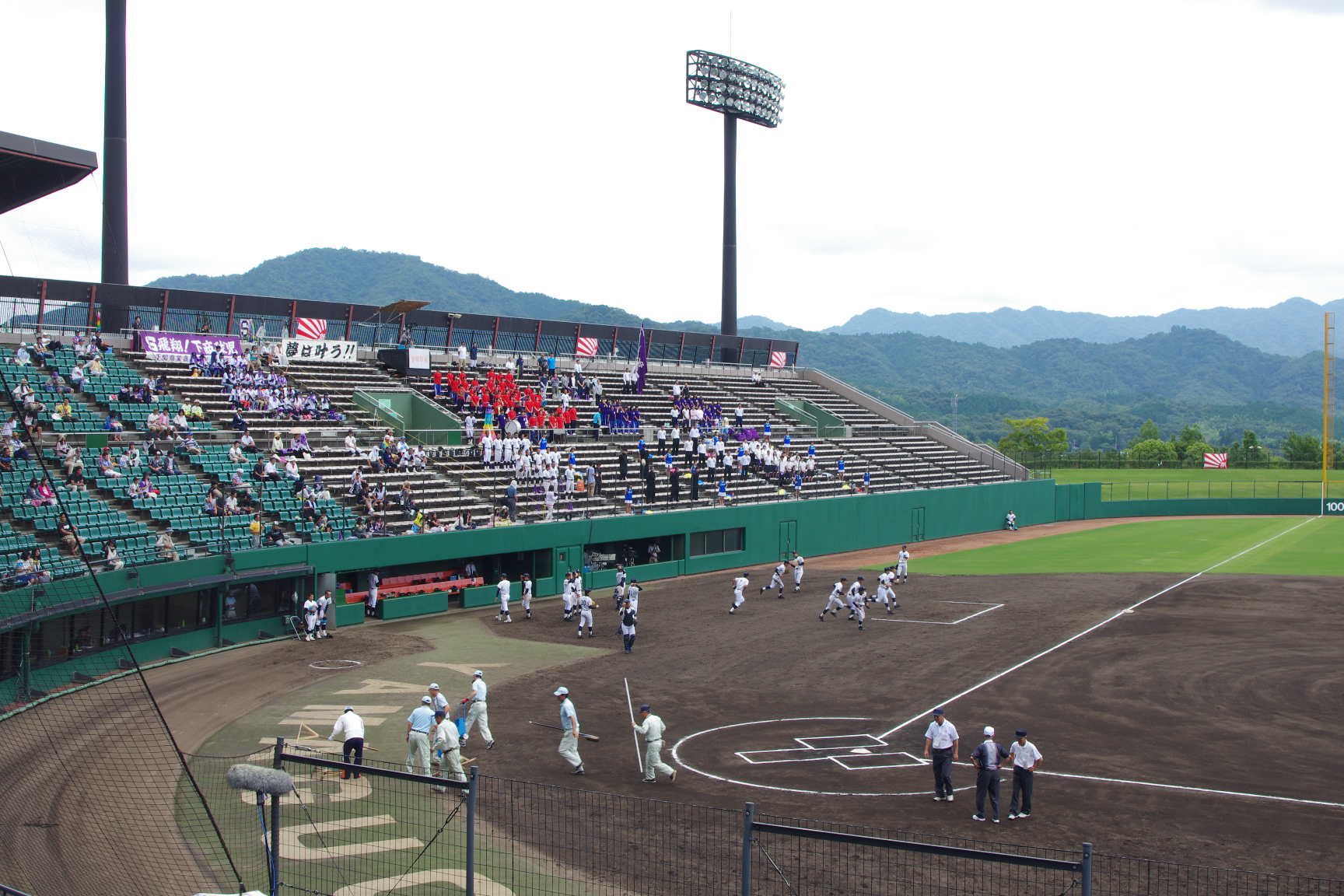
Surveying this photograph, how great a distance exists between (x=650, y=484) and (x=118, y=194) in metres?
24.5

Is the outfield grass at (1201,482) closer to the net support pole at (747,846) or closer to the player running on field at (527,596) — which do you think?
the player running on field at (527,596)

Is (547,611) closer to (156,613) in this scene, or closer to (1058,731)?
(156,613)

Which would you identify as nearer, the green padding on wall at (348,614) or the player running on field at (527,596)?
the green padding on wall at (348,614)

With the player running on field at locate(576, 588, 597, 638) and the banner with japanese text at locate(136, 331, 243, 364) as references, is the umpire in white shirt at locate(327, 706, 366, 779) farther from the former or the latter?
the banner with japanese text at locate(136, 331, 243, 364)

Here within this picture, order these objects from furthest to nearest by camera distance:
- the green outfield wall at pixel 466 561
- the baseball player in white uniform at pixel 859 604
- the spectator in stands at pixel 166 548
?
the baseball player in white uniform at pixel 859 604 → the spectator in stands at pixel 166 548 → the green outfield wall at pixel 466 561

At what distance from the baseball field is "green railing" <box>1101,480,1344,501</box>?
42.1m

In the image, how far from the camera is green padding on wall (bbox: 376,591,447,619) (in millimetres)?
33250

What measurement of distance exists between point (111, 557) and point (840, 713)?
58.7 ft

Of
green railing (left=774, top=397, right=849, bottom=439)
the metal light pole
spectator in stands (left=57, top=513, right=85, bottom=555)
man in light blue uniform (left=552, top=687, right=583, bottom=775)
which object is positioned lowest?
man in light blue uniform (left=552, top=687, right=583, bottom=775)

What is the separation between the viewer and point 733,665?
1048 inches

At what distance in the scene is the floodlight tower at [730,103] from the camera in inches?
2694

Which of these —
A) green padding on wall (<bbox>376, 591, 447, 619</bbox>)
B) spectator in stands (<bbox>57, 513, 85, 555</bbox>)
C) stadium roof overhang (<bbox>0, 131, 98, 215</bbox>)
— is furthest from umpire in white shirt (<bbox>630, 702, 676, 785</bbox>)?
green padding on wall (<bbox>376, 591, 447, 619</bbox>)

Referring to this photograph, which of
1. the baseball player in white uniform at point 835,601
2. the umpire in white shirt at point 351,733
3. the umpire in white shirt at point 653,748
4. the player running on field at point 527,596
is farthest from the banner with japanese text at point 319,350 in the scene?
the umpire in white shirt at point 653,748

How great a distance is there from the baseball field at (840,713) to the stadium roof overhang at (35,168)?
9249mm
